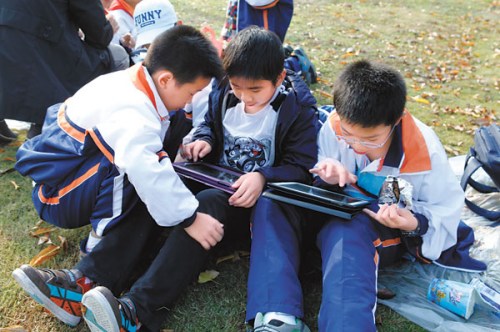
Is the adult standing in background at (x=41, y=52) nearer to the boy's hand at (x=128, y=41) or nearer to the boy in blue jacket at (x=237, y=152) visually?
the boy's hand at (x=128, y=41)

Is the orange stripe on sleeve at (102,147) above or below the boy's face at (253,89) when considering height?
below

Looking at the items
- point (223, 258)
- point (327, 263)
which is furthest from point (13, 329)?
point (327, 263)

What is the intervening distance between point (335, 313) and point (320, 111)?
155cm

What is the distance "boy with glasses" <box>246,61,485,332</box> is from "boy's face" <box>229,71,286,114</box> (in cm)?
37

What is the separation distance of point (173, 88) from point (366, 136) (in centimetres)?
100

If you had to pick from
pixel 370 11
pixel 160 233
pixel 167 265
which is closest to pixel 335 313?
pixel 167 265

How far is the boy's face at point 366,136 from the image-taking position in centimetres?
228

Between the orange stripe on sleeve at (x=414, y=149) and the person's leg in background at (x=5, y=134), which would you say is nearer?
the orange stripe on sleeve at (x=414, y=149)

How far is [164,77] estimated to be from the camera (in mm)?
2350

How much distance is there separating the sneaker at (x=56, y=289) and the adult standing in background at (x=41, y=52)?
181 cm

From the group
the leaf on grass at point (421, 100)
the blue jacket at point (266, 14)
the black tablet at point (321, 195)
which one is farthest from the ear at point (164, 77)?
the leaf on grass at point (421, 100)

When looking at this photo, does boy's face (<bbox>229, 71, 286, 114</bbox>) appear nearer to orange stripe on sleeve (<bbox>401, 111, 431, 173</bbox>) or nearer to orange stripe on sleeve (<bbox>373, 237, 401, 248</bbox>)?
orange stripe on sleeve (<bbox>401, 111, 431, 173</bbox>)

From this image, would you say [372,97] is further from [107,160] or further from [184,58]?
[107,160]

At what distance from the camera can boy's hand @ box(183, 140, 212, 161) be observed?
273cm
